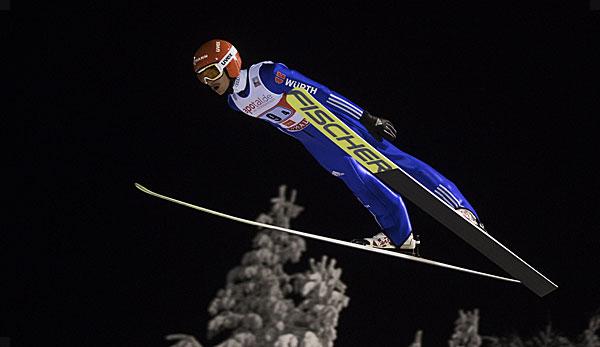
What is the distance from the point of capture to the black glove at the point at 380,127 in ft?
18.9

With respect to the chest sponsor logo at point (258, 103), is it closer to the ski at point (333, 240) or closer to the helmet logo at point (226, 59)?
the helmet logo at point (226, 59)

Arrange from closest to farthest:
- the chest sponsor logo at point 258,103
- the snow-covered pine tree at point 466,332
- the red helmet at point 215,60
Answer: the red helmet at point 215,60, the chest sponsor logo at point 258,103, the snow-covered pine tree at point 466,332

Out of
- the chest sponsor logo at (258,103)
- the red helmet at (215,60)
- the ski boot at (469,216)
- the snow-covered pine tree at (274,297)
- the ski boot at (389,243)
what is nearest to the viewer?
the red helmet at (215,60)

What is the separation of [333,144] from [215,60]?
37.0 inches

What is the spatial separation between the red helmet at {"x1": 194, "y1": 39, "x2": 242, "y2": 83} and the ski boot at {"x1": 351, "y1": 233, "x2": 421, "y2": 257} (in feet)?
4.67

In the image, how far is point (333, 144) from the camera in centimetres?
614

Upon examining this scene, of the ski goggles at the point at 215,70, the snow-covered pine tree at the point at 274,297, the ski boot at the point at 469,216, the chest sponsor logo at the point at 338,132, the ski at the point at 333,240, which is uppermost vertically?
the snow-covered pine tree at the point at 274,297

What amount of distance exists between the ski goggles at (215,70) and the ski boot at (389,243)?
145 centimetres

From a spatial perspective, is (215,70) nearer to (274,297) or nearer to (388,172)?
(388,172)

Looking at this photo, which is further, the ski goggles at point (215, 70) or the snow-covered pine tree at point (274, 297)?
Answer: the snow-covered pine tree at point (274, 297)

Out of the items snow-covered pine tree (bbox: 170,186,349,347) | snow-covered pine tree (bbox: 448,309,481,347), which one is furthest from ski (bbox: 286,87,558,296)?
snow-covered pine tree (bbox: 448,309,481,347)

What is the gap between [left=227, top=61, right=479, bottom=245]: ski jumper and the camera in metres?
5.85

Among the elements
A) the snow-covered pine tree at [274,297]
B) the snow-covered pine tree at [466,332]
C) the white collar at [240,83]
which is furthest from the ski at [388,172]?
the snow-covered pine tree at [466,332]

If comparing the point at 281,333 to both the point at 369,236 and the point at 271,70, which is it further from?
the point at 271,70
